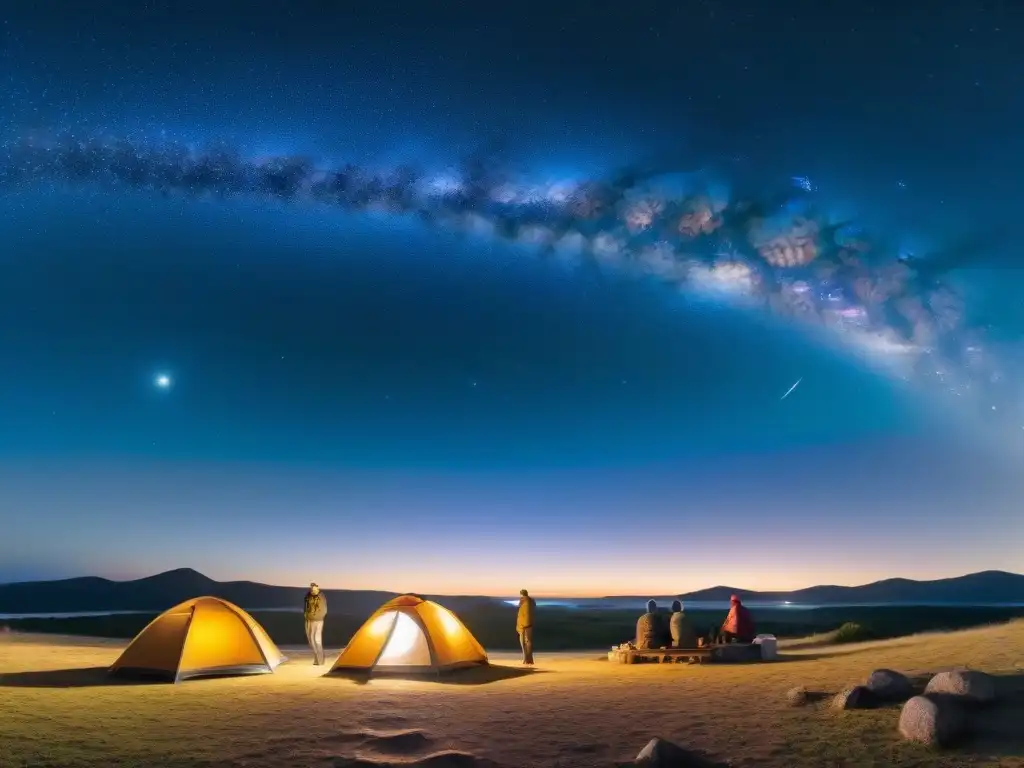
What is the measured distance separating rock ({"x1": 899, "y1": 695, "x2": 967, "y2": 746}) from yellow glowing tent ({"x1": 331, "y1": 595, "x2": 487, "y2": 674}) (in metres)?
11.6

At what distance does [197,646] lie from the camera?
1953 cm

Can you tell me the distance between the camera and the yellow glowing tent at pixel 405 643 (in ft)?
65.8

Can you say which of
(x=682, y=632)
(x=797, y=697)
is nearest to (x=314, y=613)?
(x=682, y=632)

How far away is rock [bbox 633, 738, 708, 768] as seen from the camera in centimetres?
1029

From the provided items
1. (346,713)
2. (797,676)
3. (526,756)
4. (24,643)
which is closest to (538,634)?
(24,643)

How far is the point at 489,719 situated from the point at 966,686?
776 cm

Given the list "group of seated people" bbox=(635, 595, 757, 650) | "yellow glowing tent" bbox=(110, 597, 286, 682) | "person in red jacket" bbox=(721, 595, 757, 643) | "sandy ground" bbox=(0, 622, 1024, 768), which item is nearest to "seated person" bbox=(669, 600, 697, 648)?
"group of seated people" bbox=(635, 595, 757, 650)

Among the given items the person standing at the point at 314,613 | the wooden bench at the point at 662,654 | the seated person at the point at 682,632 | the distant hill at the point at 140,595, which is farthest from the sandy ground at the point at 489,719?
the distant hill at the point at 140,595

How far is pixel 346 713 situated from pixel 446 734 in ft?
9.03

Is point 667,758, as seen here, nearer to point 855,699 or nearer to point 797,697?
point 855,699

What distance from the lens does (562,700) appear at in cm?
1605

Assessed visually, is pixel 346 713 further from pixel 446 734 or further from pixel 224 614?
pixel 224 614

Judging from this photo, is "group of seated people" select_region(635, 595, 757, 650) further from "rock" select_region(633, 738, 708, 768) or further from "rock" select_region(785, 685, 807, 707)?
"rock" select_region(633, 738, 708, 768)

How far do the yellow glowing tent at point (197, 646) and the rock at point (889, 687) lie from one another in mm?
14663
